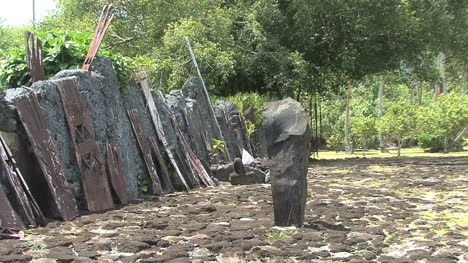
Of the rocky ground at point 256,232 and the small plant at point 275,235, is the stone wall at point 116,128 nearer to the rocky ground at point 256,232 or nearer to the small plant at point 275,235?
the rocky ground at point 256,232

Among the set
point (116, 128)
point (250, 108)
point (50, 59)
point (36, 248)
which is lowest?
point (36, 248)

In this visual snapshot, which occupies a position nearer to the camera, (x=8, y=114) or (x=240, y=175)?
(x=8, y=114)

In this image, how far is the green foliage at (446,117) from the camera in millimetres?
21531

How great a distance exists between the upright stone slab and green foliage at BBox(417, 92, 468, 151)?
646 inches

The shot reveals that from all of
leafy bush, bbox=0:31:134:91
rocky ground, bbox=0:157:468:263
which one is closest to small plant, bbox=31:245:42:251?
rocky ground, bbox=0:157:468:263

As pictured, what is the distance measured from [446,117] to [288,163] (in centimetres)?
1867

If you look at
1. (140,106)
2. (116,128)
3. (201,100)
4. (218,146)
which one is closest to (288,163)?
(116,128)

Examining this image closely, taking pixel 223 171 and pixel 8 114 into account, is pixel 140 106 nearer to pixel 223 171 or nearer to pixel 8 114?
pixel 223 171

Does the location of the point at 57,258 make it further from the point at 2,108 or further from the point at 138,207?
the point at 138,207

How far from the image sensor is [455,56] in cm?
2156

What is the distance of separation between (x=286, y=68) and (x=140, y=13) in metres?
6.72

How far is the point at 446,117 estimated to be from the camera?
22016 mm

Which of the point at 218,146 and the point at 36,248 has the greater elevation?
the point at 218,146

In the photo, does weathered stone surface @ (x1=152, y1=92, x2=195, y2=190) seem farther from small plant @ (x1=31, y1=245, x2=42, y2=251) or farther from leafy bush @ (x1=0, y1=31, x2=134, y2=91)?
small plant @ (x1=31, y1=245, x2=42, y2=251)
